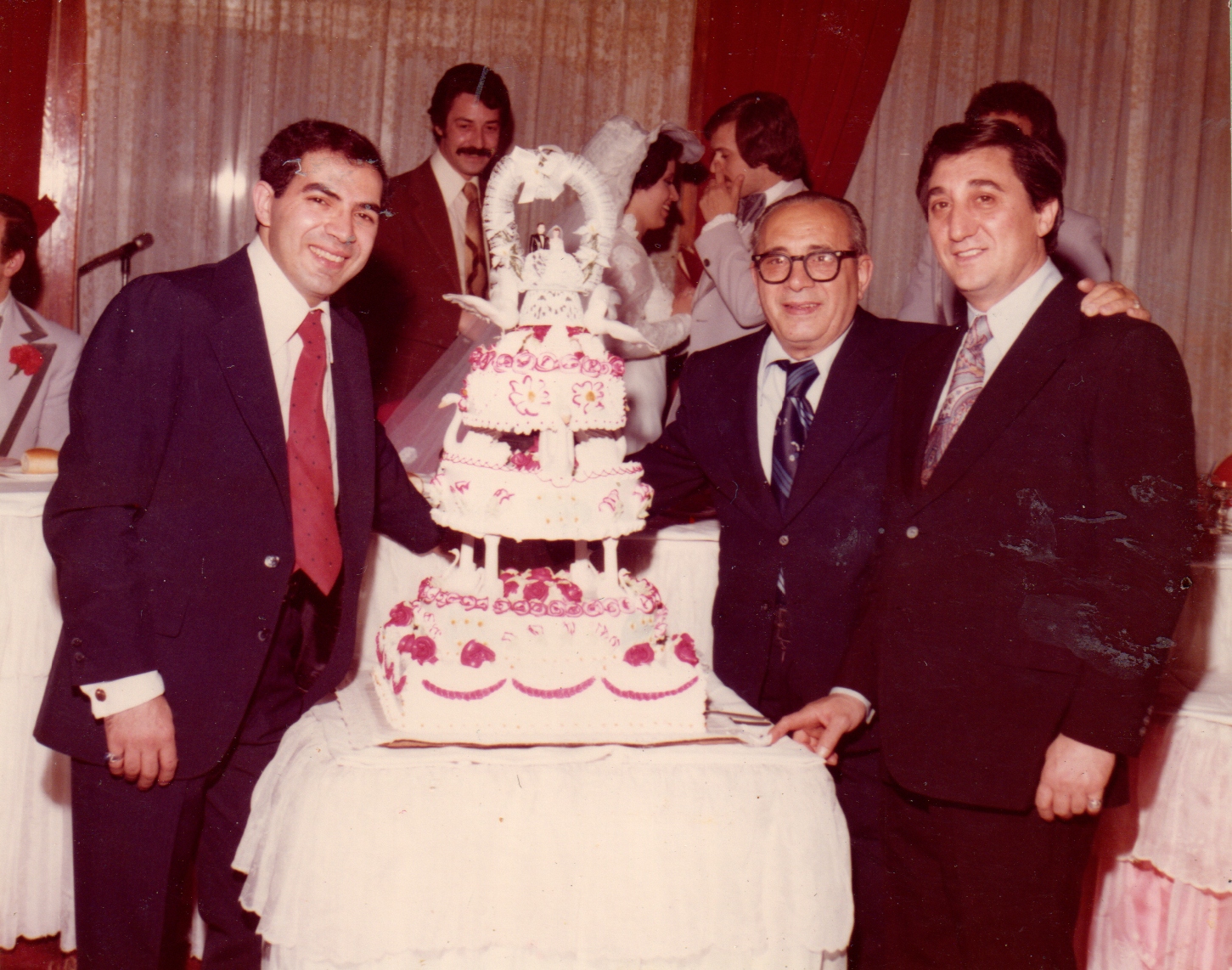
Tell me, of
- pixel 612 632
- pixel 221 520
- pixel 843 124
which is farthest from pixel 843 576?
pixel 843 124

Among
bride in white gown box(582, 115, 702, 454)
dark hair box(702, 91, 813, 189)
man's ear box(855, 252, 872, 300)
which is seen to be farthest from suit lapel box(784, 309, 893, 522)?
dark hair box(702, 91, 813, 189)

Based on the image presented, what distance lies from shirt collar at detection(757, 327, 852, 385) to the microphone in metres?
3.91

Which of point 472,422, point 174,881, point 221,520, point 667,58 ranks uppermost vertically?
point 667,58

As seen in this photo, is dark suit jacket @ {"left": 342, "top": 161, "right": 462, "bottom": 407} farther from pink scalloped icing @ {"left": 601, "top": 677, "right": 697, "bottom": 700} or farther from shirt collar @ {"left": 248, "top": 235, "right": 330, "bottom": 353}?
pink scalloped icing @ {"left": 601, "top": 677, "right": 697, "bottom": 700}

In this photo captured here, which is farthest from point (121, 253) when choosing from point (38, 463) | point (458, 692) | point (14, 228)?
point (458, 692)

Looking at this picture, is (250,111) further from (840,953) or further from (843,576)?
(840,953)

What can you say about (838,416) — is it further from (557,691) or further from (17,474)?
(17,474)

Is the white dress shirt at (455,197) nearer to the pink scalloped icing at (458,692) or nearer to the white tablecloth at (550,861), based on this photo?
the pink scalloped icing at (458,692)

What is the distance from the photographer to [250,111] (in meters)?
6.02

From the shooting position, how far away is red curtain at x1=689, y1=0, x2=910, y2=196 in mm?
6121

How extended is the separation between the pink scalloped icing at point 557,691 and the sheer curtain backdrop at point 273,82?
4618 mm

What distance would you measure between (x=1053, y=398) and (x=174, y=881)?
1.99 meters

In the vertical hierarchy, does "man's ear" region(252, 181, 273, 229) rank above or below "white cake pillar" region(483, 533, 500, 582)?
above

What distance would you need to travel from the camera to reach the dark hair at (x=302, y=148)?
2.26 meters
